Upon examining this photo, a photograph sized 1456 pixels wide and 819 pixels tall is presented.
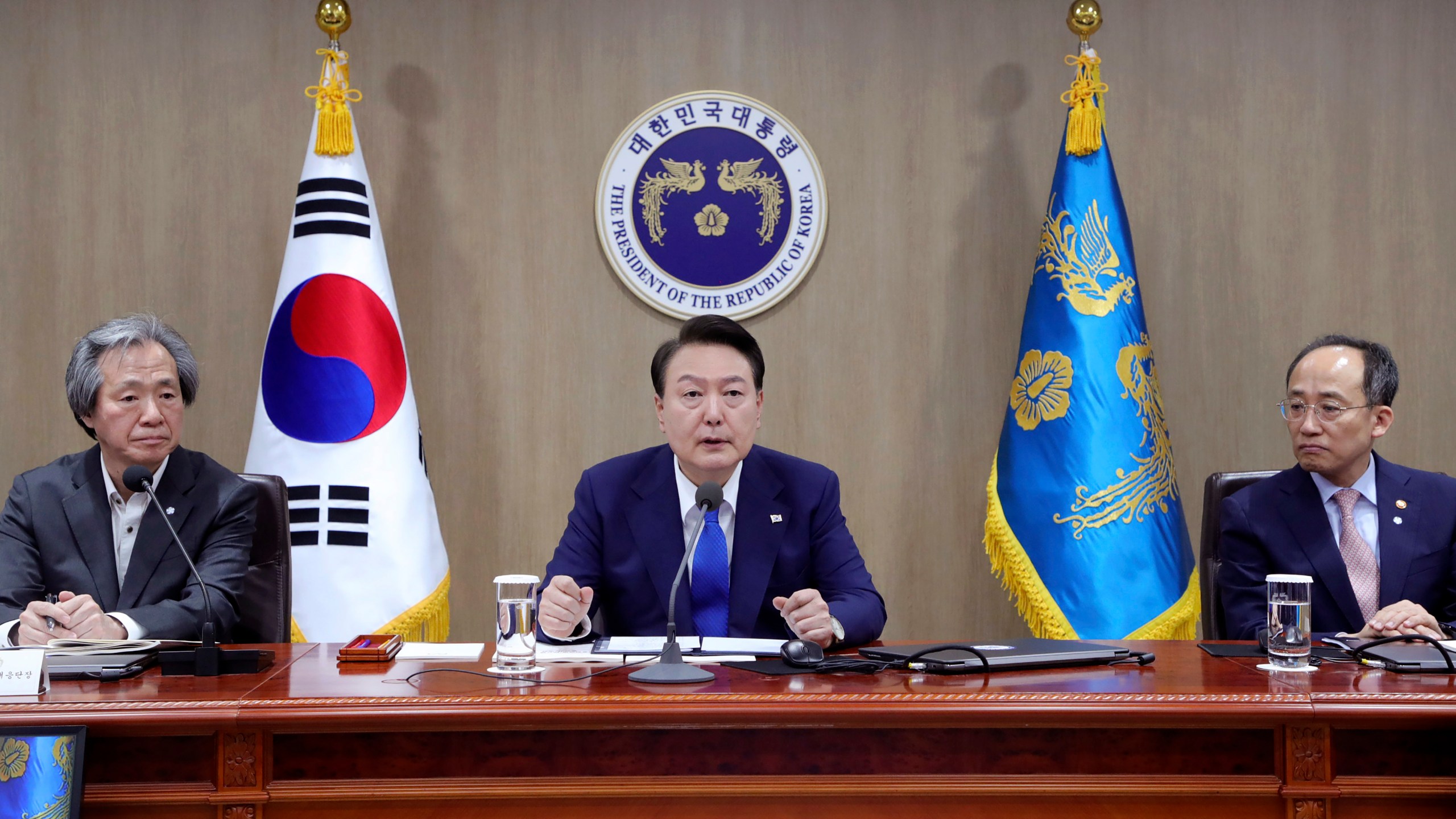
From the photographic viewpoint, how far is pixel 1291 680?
1.59m

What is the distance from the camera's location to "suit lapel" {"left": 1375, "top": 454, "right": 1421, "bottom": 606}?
2.18 metres

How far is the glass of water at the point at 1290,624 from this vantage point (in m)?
1.71

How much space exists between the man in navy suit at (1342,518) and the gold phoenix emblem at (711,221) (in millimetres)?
1804

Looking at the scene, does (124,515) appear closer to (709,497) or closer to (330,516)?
(330,516)

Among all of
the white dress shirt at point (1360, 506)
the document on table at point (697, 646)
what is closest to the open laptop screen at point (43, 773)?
the document on table at point (697, 646)

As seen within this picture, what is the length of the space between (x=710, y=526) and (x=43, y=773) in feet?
3.88

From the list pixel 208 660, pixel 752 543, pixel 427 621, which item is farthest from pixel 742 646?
pixel 427 621

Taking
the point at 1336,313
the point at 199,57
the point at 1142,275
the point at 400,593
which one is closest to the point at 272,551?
the point at 400,593

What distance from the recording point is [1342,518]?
2277 millimetres

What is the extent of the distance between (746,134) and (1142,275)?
1.41 metres

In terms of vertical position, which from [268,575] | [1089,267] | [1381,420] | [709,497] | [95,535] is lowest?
[268,575]

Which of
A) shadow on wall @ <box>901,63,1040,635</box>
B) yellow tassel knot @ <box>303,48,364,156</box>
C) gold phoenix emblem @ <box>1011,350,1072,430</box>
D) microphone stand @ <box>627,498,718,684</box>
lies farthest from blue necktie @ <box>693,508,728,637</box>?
yellow tassel knot @ <box>303,48,364,156</box>

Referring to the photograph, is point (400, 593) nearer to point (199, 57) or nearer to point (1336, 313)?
point (199, 57)

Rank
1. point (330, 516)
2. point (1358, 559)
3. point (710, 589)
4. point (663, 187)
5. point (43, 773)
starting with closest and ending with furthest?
point (43, 773), point (710, 589), point (1358, 559), point (330, 516), point (663, 187)
